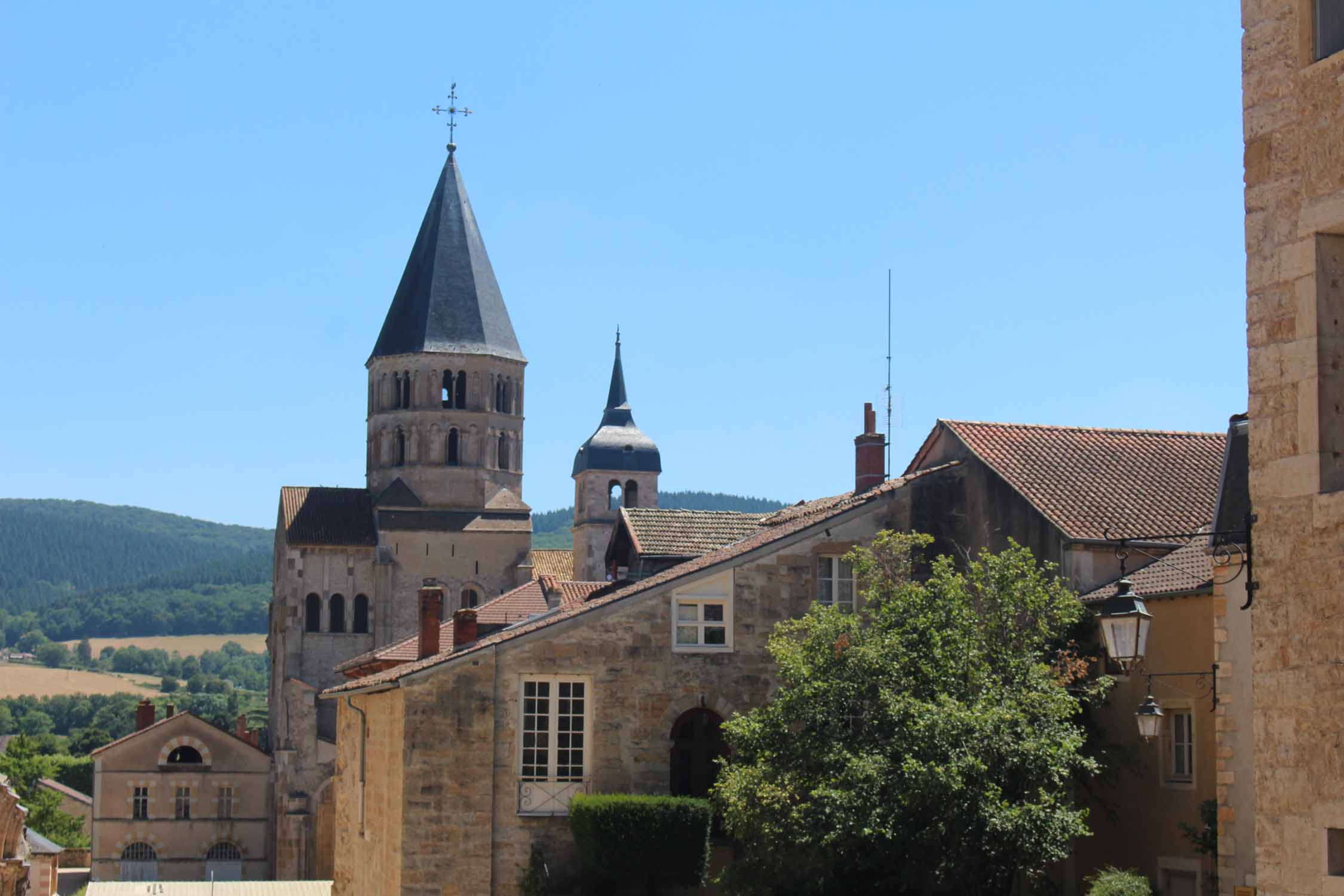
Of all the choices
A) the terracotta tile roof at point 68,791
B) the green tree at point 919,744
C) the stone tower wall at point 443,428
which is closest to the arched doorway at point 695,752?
the green tree at point 919,744

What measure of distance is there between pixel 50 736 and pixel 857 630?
138 meters

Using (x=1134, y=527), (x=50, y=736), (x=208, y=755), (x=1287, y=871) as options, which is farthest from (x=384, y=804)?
→ (x=50, y=736)

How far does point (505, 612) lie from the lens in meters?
40.5

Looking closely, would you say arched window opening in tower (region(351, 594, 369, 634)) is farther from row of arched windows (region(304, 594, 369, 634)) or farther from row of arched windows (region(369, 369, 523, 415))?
row of arched windows (region(369, 369, 523, 415))

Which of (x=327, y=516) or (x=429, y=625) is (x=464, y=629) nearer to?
(x=429, y=625)

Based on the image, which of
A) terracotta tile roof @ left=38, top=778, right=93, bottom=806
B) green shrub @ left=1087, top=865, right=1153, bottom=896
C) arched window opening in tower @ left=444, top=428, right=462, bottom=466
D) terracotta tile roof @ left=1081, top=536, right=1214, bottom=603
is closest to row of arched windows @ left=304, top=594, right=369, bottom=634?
arched window opening in tower @ left=444, top=428, right=462, bottom=466

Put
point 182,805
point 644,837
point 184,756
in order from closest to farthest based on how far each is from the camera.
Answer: point 644,837, point 182,805, point 184,756

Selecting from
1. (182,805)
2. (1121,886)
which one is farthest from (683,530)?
(182,805)

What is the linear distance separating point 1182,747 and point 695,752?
7425mm

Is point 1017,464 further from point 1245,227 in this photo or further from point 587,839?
point 1245,227

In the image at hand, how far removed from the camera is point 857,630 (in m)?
24.4

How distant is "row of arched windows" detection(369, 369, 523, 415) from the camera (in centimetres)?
7875

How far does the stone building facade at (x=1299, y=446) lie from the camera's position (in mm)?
9812

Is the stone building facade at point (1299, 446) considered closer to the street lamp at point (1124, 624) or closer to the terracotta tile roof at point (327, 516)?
the street lamp at point (1124, 624)
